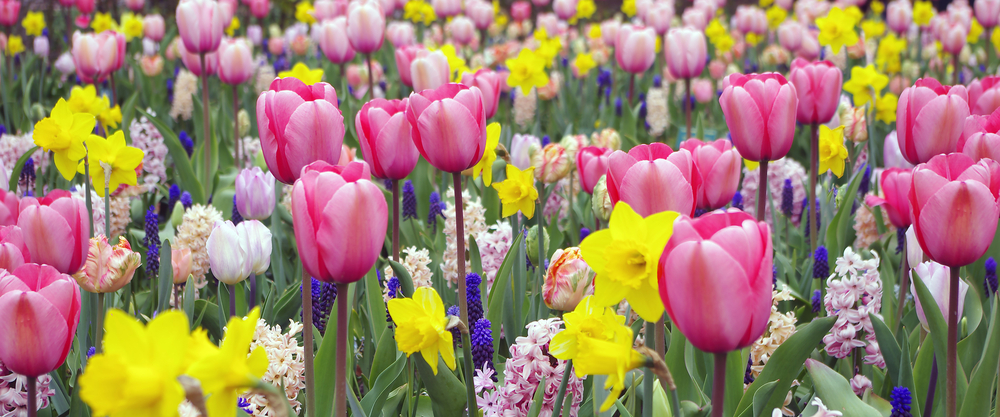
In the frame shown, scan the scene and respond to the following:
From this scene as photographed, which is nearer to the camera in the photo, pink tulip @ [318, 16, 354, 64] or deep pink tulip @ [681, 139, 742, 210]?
deep pink tulip @ [681, 139, 742, 210]

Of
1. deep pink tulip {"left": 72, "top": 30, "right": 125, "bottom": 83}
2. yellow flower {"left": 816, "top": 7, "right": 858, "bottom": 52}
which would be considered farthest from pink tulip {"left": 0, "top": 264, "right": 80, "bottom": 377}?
yellow flower {"left": 816, "top": 7, "right": 858, "bottom": 52}

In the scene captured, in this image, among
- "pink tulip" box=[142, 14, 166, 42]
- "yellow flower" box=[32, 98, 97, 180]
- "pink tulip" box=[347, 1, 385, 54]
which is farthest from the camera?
"pink tulip" box=[142, 14, 166, 42]

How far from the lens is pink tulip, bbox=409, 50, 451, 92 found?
8.95ft

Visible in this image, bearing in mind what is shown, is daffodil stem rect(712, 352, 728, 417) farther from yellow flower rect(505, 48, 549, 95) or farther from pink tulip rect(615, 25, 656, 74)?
pink tulip rect(615, 25, 656, 74)

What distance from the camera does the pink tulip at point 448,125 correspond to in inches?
55.9

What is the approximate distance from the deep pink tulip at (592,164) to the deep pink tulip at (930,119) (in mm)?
735

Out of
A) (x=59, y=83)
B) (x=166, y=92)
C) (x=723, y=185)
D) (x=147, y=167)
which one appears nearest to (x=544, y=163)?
(x=723, y=185)

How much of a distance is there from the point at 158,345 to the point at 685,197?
0.75 m

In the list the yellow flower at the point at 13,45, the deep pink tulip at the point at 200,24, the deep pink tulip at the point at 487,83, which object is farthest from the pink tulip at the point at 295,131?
the yellow flower at the point at 13,45

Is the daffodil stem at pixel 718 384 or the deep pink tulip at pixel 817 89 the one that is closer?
the daffodil stem at pixel 718 384

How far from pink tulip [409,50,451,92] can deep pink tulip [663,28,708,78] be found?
1407 millimetres

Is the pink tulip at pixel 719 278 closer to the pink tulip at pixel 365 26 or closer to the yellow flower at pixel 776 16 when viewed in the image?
the pink tulip at pixel 365 26

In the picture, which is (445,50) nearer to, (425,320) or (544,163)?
(544,163)

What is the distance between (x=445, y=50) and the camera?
11.2 feet
